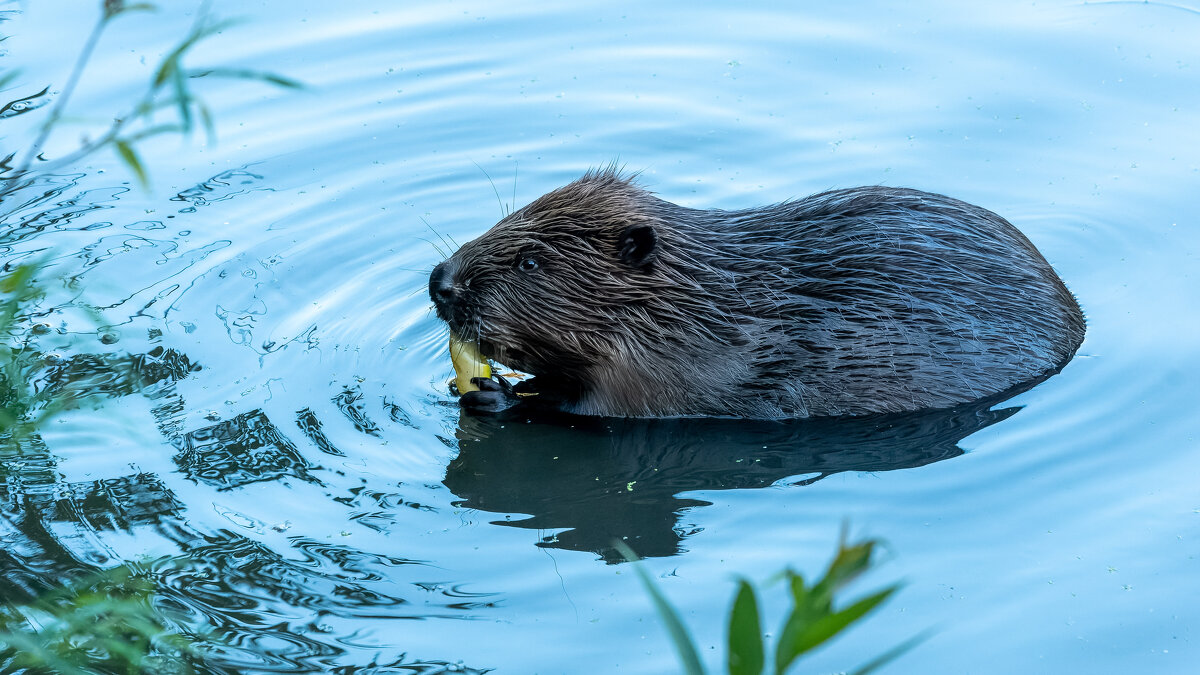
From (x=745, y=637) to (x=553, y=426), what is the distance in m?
3.71

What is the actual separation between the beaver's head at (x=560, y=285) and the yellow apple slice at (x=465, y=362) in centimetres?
11

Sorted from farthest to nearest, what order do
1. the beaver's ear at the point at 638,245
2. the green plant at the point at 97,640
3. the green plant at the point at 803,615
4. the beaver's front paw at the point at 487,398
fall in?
the beaver's front paw at the point at 487,398 < the beaver's ear at the point at 638,245 < the green plant at the point at 97,640 < the green plant at the point at 803,615

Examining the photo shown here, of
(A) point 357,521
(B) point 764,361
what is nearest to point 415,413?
(A) point 357,521

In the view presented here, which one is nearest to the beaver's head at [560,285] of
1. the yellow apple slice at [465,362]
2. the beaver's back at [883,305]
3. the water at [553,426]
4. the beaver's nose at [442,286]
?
the beaver's nose at [442,286]

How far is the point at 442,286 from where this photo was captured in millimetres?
4871

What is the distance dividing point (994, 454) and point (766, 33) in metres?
4.19

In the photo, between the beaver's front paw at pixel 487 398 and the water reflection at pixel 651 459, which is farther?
the beaver's front paw at pixel 487 398

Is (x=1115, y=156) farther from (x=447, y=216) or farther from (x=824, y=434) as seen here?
(x=447, y=216)

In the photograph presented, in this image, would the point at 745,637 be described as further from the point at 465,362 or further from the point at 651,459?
the point at 465,362

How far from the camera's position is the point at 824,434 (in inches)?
187

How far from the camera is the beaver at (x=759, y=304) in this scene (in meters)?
4.70

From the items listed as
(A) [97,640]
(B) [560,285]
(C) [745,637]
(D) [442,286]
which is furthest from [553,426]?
(C) [745,637]

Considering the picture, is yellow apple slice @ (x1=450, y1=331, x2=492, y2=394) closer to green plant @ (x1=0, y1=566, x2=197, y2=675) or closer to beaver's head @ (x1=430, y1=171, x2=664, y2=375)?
beaver's head @ (x1=430, y1=171, x2=664, y2=375)

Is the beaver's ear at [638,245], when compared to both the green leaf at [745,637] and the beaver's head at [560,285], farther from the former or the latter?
the green leaf at [745,637]
